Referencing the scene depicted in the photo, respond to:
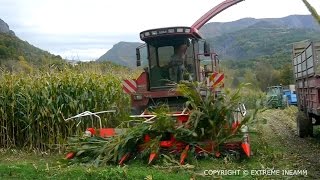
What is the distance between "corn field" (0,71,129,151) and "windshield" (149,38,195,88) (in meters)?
1.39

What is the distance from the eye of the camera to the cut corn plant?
7672 mm

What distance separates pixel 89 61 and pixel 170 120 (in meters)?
5.53

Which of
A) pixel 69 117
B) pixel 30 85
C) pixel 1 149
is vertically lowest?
pixel 1 149

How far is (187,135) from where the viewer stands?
775 cm

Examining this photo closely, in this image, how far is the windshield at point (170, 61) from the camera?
412 inches

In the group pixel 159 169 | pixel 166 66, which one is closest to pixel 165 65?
pixel 166 66

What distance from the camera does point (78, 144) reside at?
328 inches

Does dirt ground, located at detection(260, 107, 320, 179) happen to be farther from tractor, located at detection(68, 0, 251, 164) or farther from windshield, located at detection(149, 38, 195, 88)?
windshield, located at detection(149, 38, 195, 88)

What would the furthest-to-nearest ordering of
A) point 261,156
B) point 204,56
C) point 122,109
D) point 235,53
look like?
point 235,53 → point 122,109 → point 204,56 → point 261,156

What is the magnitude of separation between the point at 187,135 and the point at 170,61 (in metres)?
3.20

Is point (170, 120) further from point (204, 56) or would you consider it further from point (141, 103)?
point (204, 56)

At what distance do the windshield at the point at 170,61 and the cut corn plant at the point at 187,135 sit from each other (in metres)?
2.33

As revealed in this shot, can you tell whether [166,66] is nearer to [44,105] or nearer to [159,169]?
[44,105]

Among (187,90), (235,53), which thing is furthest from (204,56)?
(235,53)
